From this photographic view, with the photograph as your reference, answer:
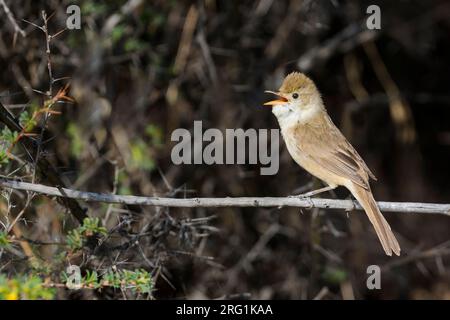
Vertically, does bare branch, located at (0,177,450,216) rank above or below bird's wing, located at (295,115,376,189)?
below

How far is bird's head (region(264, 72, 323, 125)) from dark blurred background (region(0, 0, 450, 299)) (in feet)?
1.99

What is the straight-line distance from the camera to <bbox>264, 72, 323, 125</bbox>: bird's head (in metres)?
5.25

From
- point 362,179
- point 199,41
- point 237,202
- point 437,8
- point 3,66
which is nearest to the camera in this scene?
point 237,202

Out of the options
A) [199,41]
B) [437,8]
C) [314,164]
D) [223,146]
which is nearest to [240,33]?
[199,41]

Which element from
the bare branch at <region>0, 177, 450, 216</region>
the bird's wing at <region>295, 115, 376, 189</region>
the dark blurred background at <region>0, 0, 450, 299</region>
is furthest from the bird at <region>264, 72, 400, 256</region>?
the bare branch at <region>0, 177, 450, 216</region>

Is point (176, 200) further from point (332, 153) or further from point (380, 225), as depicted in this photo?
point (332, 153)

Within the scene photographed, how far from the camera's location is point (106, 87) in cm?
625

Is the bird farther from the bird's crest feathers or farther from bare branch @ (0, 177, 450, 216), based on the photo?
bare branch @ (0, 177, 450, 216)

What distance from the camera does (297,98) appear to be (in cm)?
530

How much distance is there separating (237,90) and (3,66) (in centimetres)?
225

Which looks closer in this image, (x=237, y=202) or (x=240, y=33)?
(x=237, y=202)

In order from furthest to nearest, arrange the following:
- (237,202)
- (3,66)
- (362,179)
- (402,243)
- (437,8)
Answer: (437,8) → (402,243) → (3,66) → (362,179) → (237,202)

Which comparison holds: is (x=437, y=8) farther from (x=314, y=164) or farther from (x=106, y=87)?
(x=106, y=87)

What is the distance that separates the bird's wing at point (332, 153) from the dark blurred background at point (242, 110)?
24 cm
